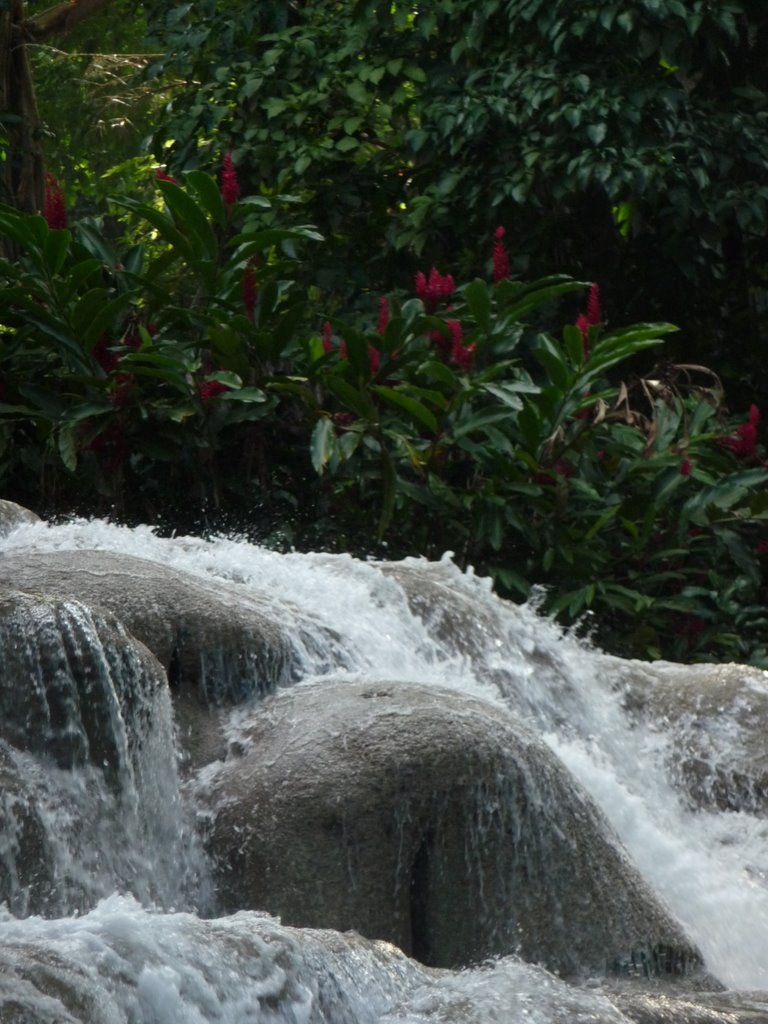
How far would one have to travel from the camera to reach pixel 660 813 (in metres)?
5.78

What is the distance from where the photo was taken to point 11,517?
615 cm

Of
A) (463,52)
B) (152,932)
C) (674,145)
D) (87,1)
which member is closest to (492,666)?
(152,932)

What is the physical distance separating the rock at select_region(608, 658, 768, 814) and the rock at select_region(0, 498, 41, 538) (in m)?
2.10

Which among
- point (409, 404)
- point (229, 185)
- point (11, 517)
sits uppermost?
point (229, 185)

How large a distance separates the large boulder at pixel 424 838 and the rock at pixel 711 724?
138cm

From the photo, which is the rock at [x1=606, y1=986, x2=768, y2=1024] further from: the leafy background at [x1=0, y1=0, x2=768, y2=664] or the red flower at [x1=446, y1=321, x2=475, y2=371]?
the red flower at [x1=446, y1=321, x2=475, y2=371]

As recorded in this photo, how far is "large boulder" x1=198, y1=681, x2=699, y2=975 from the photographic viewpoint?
14.0 feet

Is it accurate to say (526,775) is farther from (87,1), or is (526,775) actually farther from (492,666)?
(87,1)

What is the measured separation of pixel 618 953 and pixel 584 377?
3.77m

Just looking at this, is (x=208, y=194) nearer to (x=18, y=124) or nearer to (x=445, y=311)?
(x=445, y=311)

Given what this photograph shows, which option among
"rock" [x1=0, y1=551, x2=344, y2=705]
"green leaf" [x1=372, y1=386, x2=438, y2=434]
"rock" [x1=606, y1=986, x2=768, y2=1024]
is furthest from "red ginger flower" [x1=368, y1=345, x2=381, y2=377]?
"rock" [x1=606, y1=986, x2=768, y2=1024]

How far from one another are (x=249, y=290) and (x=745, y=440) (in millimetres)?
2460

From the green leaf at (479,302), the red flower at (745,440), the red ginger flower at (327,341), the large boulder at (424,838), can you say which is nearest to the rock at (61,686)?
the large boulder at (424,838)

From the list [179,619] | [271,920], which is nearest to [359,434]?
[179,619]
